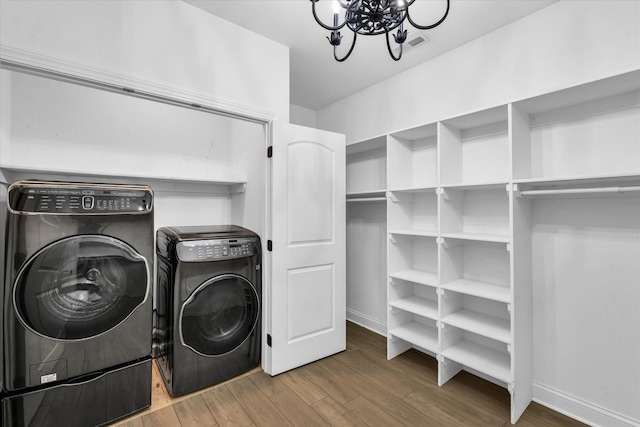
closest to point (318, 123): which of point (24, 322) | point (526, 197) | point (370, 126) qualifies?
point (370, 126)

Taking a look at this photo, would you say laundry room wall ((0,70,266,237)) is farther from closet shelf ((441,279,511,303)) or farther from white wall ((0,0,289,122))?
closet shelf ((441,279,511,303))

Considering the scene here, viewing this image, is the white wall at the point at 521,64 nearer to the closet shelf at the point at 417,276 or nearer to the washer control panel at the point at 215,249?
the closet shelf at the point at 417,276

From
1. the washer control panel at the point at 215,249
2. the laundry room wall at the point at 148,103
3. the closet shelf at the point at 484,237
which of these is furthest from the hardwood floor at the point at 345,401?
the laundry room wall at the point at 148,103

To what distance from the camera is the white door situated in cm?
225

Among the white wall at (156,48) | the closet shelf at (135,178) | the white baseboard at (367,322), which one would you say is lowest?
the white baseboard at (367,322)

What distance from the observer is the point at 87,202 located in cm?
163

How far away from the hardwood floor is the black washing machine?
306 mm

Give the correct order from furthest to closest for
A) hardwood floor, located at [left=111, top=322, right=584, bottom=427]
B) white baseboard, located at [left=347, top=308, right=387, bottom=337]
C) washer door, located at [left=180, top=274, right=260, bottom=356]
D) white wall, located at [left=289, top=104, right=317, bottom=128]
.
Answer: white wall, located at [left=289, top=104, right=317, bottom=128] < white baseboard, located at [left=347, top=308, right=387, bottom=337] < washer door, located at [left=180, top=274, right=260, bottom=356] < hardwood floor, located at [left=111, top=322, right=584, bottom=427]

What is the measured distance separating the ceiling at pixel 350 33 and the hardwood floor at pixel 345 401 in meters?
2.70

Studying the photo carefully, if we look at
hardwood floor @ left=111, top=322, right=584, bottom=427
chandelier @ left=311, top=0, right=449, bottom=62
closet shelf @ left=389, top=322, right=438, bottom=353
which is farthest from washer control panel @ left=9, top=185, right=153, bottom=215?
closet shelf @ left=389, top=322, right=438, bottom=353

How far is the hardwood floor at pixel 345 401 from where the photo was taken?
5.81 feet

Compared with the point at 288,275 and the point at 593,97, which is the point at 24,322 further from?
the point at 593,97

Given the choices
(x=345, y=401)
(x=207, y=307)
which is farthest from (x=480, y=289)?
(x=207, y=307)

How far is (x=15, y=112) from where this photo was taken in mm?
2057
